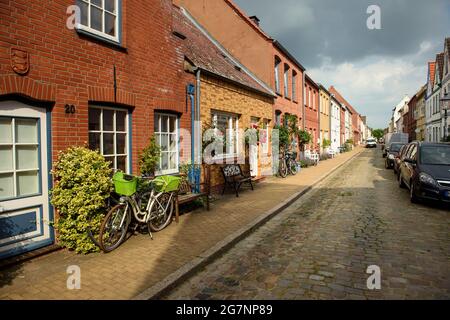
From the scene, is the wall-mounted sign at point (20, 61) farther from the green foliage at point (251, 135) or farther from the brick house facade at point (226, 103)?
the green foliage at point (251, 135)

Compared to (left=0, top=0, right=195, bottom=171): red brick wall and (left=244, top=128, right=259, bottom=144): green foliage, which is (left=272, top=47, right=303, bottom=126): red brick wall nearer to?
(left=244, top=128, right=259, bottom=144): green foliage

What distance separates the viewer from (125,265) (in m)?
4.58

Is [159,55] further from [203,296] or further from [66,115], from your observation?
[203,296]

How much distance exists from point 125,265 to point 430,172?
7.80 metres

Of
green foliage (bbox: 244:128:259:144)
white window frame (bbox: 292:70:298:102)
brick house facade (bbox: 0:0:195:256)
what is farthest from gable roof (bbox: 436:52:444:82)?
brick house facade (bbox: 0:0:195:256)

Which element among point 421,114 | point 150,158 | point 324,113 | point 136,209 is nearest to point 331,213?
point 150,158

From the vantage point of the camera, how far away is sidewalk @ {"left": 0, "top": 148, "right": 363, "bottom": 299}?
3826 millimetres

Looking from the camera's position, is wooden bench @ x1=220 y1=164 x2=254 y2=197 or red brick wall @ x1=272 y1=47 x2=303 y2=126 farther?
red brick wall @ x1=272 y1=47 x2=303 y2=126

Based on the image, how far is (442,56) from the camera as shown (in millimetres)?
32531

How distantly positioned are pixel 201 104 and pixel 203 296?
626 centimetres

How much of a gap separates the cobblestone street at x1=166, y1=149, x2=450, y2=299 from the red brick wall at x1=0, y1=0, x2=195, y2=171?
3185mm

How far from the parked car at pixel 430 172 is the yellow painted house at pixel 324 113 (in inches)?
758

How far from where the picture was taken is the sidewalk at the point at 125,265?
12.6ft
